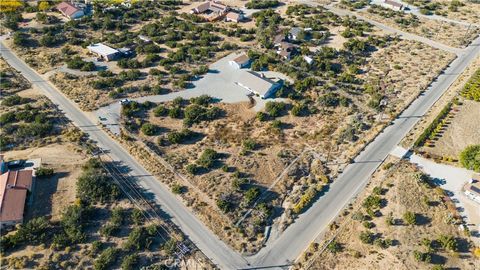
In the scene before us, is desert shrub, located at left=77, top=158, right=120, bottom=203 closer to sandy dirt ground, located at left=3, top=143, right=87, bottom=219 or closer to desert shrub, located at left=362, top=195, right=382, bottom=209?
sandy dirt ground, located at left=3, top=143, right=87, bottom=219

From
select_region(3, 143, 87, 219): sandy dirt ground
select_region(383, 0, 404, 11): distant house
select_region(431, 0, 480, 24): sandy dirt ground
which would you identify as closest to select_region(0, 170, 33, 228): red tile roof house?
select_region(3, 143, 87, 219): sandy dirt ground

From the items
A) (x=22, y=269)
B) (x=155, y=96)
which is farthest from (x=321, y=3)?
(x=22, y=269)

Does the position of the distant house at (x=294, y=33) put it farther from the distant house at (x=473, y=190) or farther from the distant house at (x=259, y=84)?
the distant house at (x=473, y=190)

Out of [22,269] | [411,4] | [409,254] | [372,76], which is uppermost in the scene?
[411,4]

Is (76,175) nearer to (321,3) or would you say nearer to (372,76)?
(372,76)

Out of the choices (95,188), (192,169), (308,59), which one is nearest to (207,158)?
(192,169)

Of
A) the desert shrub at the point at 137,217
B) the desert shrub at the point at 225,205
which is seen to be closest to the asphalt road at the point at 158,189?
the desert shrub at the point at 137,217

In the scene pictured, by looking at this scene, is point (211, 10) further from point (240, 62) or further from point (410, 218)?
point (410, 218)
